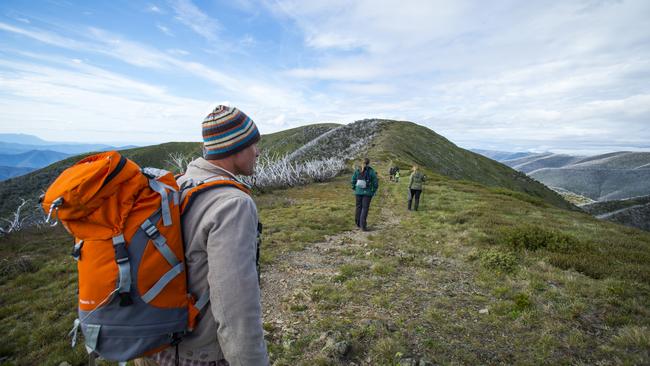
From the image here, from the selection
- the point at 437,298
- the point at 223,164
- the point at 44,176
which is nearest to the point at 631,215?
the point at 437,298

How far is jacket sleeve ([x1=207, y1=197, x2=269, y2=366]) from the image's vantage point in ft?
6.28

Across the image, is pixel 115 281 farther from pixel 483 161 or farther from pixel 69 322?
pixel 483 161

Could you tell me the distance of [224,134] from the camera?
2.40m

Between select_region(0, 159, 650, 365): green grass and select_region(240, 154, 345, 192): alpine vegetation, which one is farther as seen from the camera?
select_region(240, 154, 345, 192): alpine vegetation

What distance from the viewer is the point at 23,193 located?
9088 cm

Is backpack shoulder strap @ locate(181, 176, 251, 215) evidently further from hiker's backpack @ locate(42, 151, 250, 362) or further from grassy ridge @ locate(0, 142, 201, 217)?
grassy ridge @ locate(0, 142, 201, 217)

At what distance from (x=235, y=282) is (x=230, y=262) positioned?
0.13 meters

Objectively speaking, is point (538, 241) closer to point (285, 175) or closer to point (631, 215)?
point (285, 175)

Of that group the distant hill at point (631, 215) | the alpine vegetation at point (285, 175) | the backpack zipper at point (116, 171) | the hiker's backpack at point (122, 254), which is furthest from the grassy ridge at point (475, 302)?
the distant hill at point (631, 215)

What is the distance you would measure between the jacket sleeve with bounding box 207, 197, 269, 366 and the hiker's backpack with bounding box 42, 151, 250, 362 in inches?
11.6

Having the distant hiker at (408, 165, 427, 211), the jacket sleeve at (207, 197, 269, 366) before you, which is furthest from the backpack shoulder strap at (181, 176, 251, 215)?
the distant hiker at (408, 165, 427, 211)

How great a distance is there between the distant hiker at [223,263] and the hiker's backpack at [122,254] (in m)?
0.14

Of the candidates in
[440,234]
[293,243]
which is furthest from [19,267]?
[440,234]

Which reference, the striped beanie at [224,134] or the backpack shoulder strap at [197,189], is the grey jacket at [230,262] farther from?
the striped beanie at [224,134]
